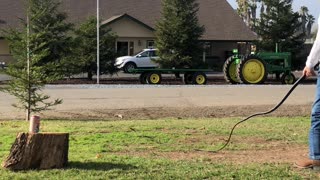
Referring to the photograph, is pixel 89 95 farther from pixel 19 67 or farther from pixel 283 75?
pixel 283 75

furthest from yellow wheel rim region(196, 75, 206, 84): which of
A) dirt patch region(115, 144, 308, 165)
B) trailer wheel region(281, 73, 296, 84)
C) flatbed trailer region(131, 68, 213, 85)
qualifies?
dirt patch region(115, 144, 308, 165)

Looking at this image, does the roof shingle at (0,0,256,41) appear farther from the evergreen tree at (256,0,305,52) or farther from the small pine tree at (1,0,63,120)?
the small pine tree at (1,0,63,120)

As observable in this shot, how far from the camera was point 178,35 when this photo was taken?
104 ft

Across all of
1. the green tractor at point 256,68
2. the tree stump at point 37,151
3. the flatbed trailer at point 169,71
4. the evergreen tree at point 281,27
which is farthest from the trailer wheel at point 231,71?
the tree stump at point 37,151

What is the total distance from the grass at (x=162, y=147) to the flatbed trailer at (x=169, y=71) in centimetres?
1546

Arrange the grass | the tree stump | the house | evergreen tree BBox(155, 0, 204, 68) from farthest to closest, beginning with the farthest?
the house → evergreen tree BBox(155, 0, 204, 68) → the tree stump → the grass

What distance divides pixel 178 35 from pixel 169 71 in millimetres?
3907

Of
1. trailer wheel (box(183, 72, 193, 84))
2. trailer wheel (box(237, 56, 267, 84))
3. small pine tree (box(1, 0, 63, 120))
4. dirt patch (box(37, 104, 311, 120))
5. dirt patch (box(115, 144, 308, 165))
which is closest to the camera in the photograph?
dirt patch (box(115, 144, 308, 165))

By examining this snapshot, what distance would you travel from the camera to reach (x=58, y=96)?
19375mm

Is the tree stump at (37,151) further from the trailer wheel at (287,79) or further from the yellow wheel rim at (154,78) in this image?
the trailer wheel at (287,79)

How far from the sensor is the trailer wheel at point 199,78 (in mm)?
27755

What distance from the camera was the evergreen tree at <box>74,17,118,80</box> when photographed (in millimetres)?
27922

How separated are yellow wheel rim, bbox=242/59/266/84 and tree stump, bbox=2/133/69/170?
2124cm

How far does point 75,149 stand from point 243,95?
1327 centimetres
